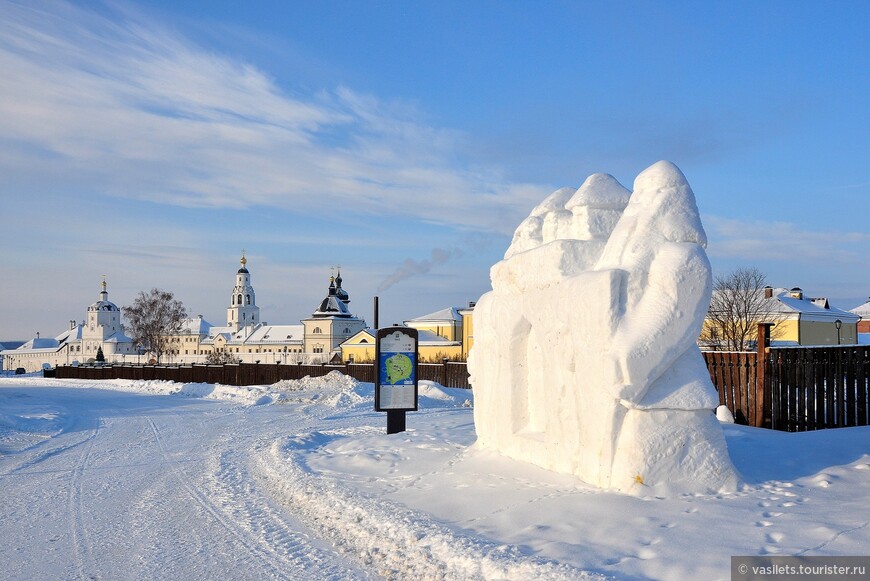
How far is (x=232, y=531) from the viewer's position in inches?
311

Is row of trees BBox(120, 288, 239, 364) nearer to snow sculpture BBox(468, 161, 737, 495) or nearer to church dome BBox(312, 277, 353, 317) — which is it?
church dome BBox(312, 277, 353, 317)

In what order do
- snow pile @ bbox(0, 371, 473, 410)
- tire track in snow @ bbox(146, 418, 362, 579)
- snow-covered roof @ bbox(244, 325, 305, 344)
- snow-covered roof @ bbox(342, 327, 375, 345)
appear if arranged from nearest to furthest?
1. tire track in snow @ bbox(146, 418, 362, 579)
2. snow pile @ bbox(0, 371, 473, 410)
3. snow-covered roof @ bbox(342, 327, 375, 345)
4. snow-covered roof @ bbox(244, 325, 305, 344)

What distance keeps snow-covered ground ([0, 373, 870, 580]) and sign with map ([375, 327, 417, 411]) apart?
3.26 feet

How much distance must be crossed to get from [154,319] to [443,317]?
34507 mm

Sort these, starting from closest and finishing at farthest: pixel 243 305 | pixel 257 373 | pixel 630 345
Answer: pixel 630 345
pixel 257 373
pixel 243 305

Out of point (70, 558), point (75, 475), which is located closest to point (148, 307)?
point (75, 475)

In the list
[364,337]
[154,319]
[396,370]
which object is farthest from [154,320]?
[396,370]

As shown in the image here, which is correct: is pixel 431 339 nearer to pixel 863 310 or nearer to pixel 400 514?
pixel 863 310

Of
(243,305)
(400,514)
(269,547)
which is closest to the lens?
(269,547)

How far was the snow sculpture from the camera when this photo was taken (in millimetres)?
7703

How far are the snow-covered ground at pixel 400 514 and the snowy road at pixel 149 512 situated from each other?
3 centimetres

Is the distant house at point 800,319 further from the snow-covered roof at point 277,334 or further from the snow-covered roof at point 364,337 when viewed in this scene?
the snow-covered roof at point 277,334

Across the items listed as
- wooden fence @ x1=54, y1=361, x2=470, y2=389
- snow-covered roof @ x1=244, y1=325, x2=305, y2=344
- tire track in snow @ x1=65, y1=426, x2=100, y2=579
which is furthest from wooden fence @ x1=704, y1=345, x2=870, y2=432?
snow-covered roof @ x1=244, y1=325, x2=305, y2=344

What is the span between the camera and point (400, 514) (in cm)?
789
